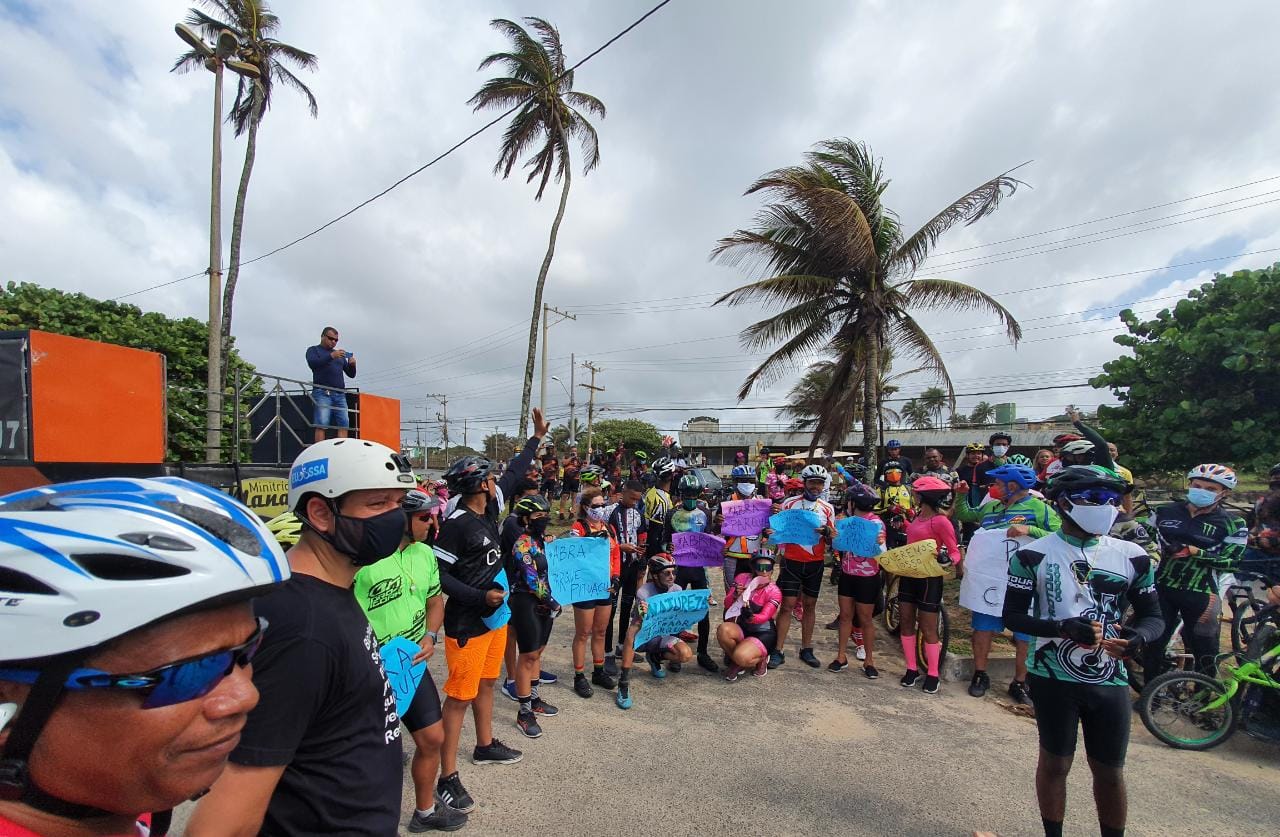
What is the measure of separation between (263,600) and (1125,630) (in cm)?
357

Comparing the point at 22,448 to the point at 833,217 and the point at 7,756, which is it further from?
the point at 833,217

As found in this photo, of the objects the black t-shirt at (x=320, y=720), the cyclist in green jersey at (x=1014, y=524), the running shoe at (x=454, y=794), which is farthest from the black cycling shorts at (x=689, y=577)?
the black t-shirt at (x=320, y=720)

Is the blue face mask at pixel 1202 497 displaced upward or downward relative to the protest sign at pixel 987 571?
upward

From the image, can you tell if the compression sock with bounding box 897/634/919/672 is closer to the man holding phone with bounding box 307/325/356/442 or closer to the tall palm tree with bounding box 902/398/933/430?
the man holding phone with bounding box 307/325/356/442

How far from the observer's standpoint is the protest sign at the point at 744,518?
20.9 feet

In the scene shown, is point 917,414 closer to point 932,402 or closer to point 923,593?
point 932,402

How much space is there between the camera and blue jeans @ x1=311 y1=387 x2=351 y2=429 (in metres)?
9.19

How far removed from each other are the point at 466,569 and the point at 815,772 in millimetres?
2668

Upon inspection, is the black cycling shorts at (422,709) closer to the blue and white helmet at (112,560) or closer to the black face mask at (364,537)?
the black face mask at (364,537)

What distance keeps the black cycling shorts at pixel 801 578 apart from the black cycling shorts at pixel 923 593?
0.80 m

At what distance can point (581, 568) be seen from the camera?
17.0ft

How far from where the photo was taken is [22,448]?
5418 mm

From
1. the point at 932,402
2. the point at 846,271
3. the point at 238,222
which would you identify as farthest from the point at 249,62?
the point at 932,402

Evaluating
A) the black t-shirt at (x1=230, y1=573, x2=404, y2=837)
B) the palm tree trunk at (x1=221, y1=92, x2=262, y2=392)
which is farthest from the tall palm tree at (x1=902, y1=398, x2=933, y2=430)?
the black t-shirt at (x1=230, y1=573, x2=404, y2=837)
